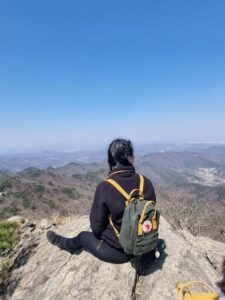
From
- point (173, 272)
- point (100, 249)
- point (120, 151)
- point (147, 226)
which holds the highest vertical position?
point (120, 151)

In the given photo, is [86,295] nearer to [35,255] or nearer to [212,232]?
[35,255]

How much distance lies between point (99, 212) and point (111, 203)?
0.87 feet

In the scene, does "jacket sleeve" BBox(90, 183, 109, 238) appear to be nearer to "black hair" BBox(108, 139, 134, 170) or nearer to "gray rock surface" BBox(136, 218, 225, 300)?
"black hair" BBox(108, 139, 134, 170)

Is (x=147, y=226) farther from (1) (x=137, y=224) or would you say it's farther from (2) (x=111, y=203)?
(2) (x=111, y=203)

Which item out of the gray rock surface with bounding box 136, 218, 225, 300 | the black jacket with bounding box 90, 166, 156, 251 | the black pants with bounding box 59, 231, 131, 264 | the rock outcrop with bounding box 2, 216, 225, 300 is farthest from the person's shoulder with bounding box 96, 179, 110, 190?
the gray rock surface with bounding box 136, 218, 225, 300

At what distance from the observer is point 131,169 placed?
15.0 feet

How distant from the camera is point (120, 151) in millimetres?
4496

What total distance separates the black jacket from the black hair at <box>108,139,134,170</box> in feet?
0.41

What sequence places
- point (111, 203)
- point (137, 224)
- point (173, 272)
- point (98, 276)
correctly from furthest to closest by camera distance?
point (173, 272) < point (98, 276) < point (111, 203) < point (137, 224)

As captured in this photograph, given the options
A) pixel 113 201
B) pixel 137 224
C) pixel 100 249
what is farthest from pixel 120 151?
pixel 100 249

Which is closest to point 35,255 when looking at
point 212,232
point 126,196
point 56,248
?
point 56,248

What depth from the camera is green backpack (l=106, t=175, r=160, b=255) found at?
4.13 meters

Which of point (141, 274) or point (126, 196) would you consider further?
point (141, 274)

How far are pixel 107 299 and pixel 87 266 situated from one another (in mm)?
817
